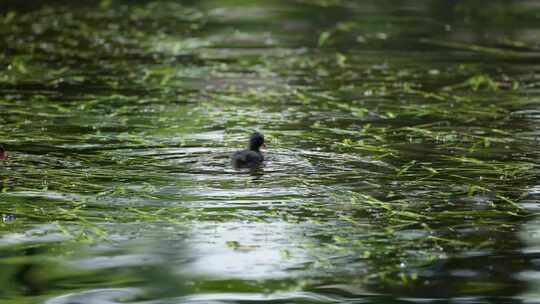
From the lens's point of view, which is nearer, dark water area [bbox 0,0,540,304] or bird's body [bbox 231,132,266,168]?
dark water area [bbox 0,0,540,304]

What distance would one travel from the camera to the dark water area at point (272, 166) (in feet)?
26.6

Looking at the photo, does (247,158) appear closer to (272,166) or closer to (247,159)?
(247,159)

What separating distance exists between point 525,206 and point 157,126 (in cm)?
443

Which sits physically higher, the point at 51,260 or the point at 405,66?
the point at 405,66

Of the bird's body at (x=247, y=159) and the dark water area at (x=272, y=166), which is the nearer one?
the dark water area at (x=272, y=166)

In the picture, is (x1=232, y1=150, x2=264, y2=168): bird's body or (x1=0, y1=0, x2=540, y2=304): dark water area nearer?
(x1=0, y1=0, x2=540, y2=304): dark water area

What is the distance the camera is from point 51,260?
332 inches

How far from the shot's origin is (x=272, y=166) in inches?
438

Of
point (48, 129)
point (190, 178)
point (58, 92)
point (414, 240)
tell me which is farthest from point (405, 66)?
point (414, 240)

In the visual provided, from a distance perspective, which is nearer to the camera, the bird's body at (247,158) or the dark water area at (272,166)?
the dark water area at (272,166)

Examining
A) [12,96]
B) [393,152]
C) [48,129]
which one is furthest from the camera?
[12,96]

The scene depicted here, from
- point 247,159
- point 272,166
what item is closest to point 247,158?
point 247,159

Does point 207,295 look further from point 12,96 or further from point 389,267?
point 12,96

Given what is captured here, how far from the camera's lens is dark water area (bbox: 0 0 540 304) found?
810cm
